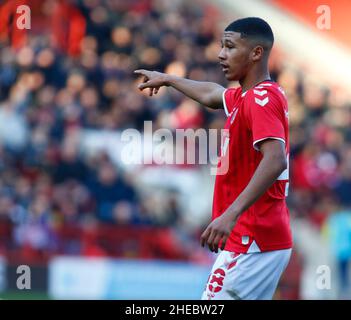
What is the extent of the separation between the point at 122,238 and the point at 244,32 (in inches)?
290

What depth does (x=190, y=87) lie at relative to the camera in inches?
246

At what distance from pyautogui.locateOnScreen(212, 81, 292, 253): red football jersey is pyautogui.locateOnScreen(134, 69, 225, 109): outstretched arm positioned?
1.82 feet

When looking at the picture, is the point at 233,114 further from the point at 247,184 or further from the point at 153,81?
the point at 153,81

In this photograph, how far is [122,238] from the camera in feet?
41.0
